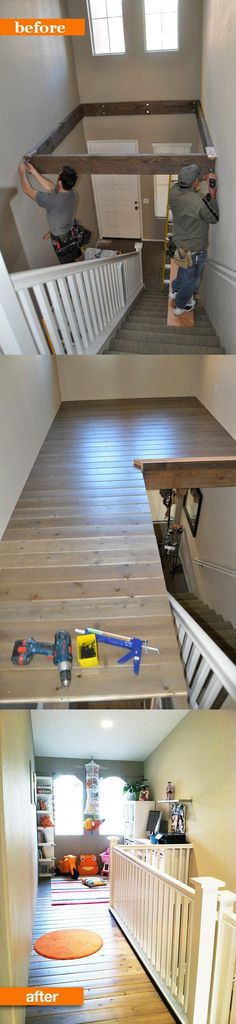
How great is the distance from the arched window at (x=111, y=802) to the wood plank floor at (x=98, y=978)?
0.43 meters

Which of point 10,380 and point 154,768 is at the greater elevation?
point 10,380

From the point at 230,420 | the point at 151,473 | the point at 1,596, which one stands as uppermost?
the point at 230,420

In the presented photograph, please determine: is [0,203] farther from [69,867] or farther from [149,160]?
[69,867]

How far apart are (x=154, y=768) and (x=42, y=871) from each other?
33.2 inches

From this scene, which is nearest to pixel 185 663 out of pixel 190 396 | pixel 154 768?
pixel 190 396

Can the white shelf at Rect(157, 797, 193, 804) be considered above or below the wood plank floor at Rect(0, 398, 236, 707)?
below

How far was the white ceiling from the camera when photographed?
8.14 feet

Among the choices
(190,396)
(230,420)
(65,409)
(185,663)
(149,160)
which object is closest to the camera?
Answer: (149,160)

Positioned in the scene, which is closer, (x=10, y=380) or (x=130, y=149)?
(x=130, y=149)

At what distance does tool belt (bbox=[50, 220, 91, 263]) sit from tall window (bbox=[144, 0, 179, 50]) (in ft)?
0.96

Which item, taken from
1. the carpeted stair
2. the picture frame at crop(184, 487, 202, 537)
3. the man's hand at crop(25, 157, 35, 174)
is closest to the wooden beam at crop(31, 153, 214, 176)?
the man's hand at crop(25, 157, 35, 174)

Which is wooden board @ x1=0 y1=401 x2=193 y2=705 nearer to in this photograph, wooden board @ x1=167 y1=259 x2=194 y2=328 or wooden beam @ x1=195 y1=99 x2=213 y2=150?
wooden board @ x1=167 y1=259 x2=194 y2=328

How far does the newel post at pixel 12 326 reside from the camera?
1.28 meters

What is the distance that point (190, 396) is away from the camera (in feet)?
7.08
